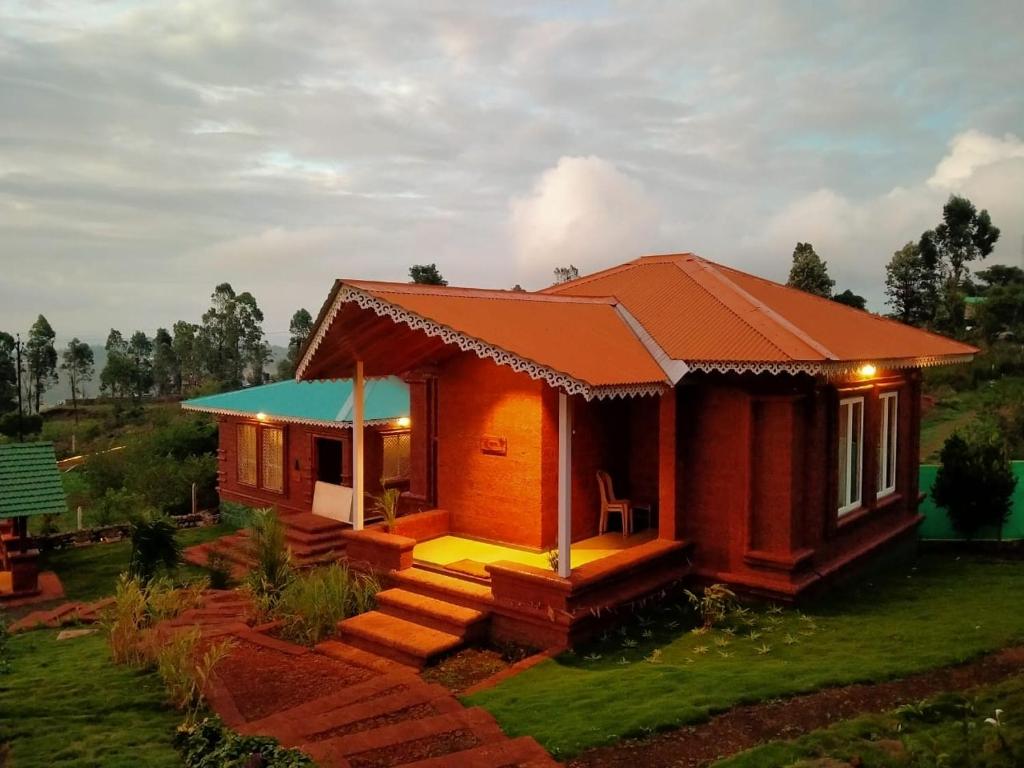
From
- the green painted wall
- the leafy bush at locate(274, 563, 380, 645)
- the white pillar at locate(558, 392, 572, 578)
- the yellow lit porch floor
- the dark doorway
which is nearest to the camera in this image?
the white pillar at locate(558, 392, 572, 578)

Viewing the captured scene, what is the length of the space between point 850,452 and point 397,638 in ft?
22.5

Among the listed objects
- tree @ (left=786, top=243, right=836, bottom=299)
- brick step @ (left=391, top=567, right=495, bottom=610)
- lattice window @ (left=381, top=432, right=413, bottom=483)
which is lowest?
brick step @ (left=391, top=567, right=495, bottom=610)

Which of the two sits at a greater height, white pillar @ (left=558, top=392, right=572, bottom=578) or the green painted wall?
white pillar @ (left=558, top=392, right=572, bottom=578)

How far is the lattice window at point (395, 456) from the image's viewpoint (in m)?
17.1

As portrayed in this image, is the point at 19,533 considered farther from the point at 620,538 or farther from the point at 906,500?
the point at 906,500

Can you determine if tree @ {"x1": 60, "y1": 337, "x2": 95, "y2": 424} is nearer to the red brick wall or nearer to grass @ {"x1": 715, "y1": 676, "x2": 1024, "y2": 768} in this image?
the red brick wall

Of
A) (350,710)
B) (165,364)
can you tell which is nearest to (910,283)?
(350,710)

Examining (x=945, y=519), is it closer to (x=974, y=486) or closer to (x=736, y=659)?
(x=974, y=486)

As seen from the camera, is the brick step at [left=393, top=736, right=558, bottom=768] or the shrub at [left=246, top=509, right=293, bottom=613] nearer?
the brick step at [left=393, top=736, right=558, bottom=768]

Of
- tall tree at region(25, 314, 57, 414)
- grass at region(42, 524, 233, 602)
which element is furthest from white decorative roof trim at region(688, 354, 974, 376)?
tall tree at region(25, 314, 57, 414)

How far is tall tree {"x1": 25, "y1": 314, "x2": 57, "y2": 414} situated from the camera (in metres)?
53.6

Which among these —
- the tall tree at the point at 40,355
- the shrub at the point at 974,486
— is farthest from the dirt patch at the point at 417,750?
the tall tree at the point at 40,355

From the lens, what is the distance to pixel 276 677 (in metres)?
8.01

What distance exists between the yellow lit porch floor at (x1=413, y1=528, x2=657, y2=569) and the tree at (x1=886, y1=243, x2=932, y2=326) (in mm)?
34524
